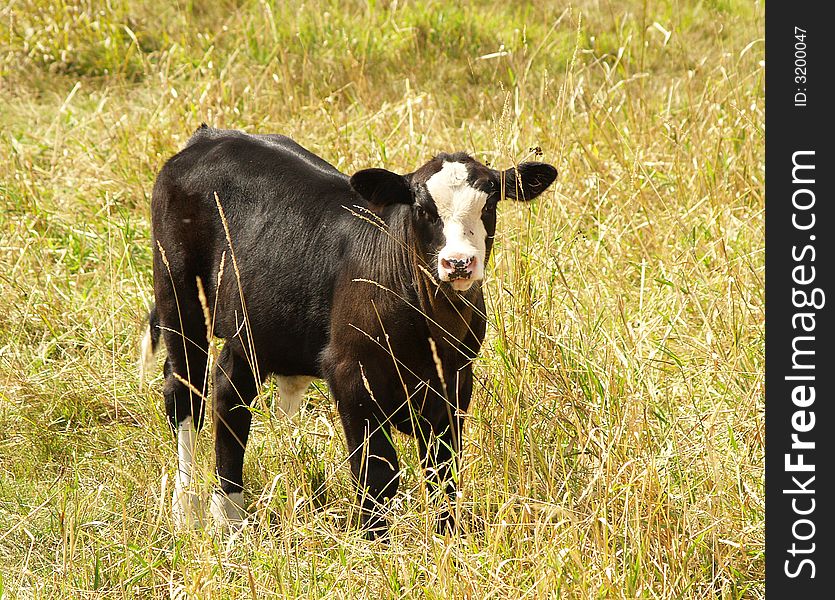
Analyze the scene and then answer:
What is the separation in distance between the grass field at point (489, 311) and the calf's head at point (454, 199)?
7.4 inches

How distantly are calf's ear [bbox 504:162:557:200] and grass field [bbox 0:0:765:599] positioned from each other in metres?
0.12

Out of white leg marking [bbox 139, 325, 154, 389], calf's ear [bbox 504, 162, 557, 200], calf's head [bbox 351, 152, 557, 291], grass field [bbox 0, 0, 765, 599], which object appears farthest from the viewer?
white leg marking [bbox 139, 325, 154, 389]

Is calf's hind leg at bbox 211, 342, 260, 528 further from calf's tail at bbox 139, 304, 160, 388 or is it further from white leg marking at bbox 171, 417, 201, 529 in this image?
calf's tail at bbox 139, 304, 160, 388

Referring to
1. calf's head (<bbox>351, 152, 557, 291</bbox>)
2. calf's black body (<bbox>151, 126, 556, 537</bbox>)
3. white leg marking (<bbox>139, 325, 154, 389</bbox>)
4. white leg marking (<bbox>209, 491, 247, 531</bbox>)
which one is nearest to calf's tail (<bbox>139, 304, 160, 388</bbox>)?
white leg marking (<bbox>139, 325, 154, 389</bbox>)

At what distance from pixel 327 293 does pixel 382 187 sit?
53 cm

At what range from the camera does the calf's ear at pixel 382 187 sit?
429 centimetres

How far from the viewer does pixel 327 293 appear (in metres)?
4.60

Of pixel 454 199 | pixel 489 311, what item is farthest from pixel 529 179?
pixel 489 311

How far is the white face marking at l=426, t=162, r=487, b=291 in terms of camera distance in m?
3.93

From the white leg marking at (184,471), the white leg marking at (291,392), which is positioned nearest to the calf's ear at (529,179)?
the white leg marking at (291,392)

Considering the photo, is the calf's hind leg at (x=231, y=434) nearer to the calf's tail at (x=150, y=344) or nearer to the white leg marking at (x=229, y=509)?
the white leg marking at (x=229, y=509)

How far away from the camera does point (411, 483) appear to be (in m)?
4.63

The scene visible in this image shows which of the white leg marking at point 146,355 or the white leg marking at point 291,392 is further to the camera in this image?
the white leg marking at point 146,355
